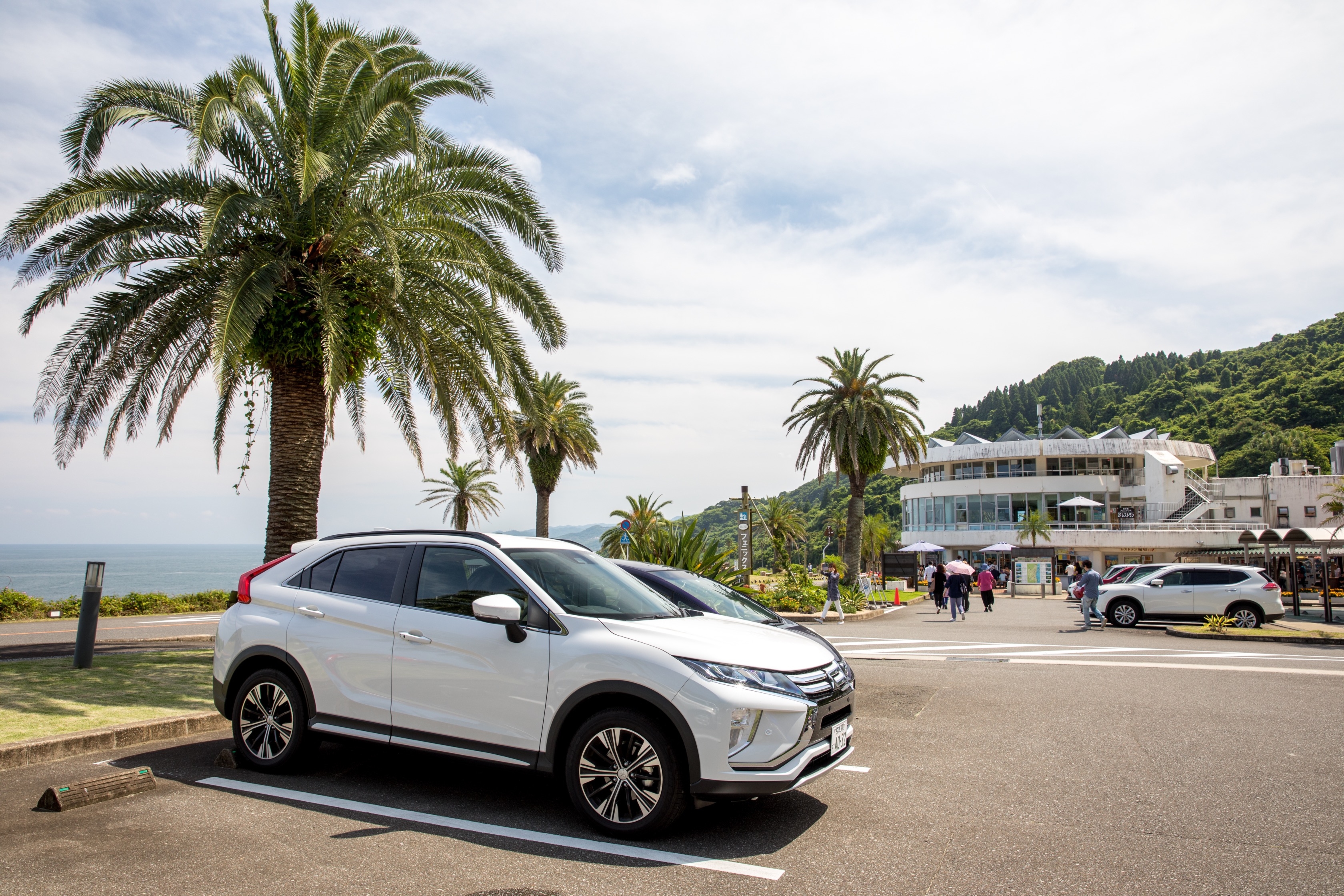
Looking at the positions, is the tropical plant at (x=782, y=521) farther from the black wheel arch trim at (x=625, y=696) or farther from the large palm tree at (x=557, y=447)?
the black wheel arch trim at (x=625, y=696)

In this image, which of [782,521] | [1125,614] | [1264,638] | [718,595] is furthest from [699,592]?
[782,521]

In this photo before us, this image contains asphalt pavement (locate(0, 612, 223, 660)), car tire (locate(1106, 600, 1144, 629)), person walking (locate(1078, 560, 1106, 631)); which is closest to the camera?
asphalt pavement (locate(0, 612, 223, 660))

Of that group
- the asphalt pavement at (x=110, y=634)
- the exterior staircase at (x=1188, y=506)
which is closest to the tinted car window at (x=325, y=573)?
the asphalt pavement at (x=110, y=634)

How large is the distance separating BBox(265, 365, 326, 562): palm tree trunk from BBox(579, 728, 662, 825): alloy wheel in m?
8.07

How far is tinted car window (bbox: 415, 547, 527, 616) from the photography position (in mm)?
5445

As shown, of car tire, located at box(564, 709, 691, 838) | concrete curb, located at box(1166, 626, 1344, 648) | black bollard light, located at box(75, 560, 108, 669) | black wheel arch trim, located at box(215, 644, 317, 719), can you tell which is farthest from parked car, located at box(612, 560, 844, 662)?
concrete curb, located at box(1166, 626, 1344, 648)

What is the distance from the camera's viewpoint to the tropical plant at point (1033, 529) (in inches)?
2288

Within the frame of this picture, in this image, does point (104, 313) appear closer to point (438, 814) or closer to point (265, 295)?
point (265, 295)

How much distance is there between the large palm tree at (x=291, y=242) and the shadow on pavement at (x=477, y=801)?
5.66m

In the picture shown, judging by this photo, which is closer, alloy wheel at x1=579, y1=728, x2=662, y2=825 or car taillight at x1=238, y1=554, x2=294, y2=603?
alloy wheel at x1=579, y1=728, x2=662, y2=825

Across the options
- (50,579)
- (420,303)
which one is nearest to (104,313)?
(420,303)

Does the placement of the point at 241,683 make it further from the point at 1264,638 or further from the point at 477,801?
the point at 1264,638

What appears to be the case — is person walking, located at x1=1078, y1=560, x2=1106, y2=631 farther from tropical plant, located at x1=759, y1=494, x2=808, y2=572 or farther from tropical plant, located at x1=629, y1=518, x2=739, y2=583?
tropical plant, located at x1=759, y1=494, x2=808, y2=572

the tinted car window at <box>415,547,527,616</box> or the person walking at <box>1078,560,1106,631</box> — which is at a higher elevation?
the tinted car window at <box>415,547,527,616</box>
